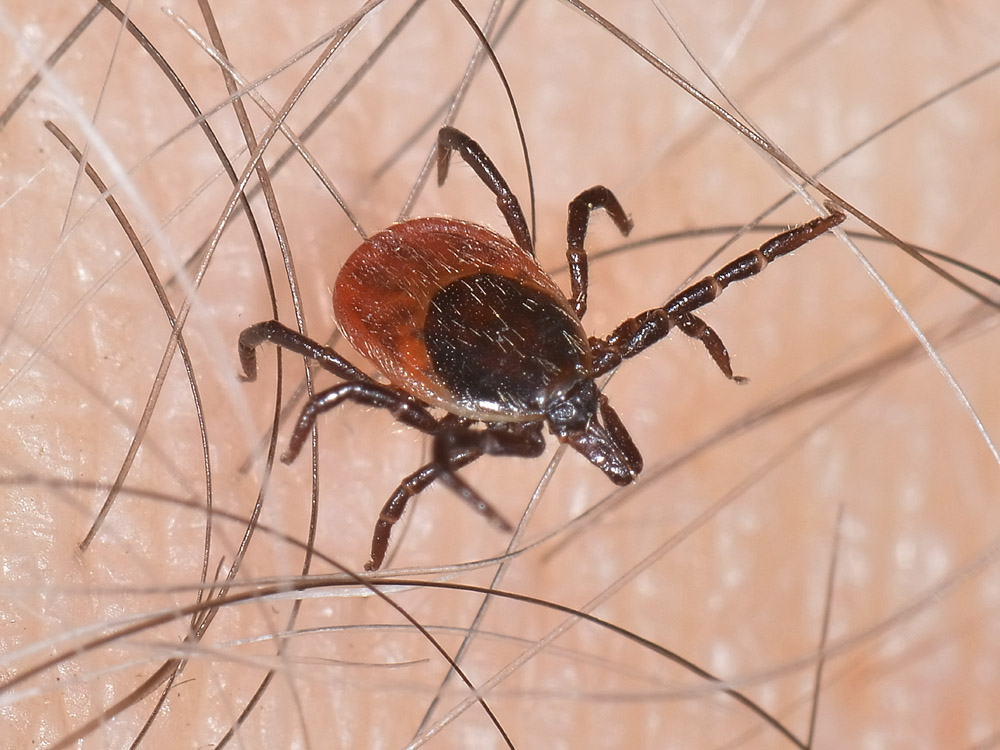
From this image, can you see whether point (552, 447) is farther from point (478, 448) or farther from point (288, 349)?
point (288, 349)

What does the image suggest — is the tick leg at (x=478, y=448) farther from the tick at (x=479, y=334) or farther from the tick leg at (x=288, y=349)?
the tick leg at (x=288, y=349)

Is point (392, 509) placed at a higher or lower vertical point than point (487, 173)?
lower

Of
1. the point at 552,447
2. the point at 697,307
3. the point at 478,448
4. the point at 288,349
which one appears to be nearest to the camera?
the point at 478,448

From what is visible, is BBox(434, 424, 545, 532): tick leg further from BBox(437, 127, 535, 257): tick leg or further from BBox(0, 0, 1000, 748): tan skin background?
BBox(437, 127, 535, 257): tick leg

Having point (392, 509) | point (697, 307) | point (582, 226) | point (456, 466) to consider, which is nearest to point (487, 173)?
point (582, 226)

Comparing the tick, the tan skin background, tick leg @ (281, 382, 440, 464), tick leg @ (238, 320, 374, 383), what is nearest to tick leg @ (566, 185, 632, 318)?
the tick

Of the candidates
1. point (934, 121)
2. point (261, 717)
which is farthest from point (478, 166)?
point (934, 121)

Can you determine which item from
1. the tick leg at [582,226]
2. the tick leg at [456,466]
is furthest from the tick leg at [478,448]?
the tick leg at [582,226]
